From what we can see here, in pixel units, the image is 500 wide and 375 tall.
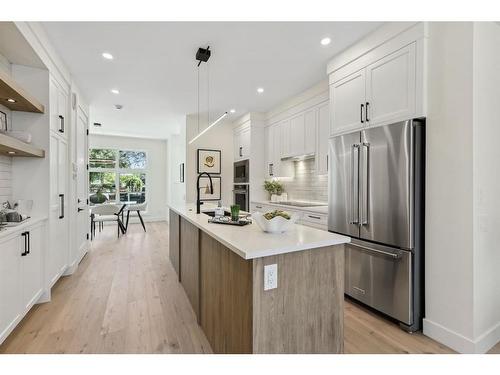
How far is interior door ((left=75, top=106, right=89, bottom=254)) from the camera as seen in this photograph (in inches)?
146

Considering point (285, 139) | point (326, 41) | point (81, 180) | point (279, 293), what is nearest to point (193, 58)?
point (326, 41)

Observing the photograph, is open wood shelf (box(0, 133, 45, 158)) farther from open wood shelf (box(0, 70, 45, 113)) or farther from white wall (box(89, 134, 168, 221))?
white wall (box(89, 134, 168, 221))


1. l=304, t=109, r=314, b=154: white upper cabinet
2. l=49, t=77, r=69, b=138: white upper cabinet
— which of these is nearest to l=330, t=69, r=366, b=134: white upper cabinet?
l=304, t=109, r=314, b=154: white upper cabinet

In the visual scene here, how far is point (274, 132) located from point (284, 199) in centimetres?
128

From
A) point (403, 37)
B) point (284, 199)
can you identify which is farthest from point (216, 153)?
point (403, 37)

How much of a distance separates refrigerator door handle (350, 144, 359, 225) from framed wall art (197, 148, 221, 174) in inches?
143

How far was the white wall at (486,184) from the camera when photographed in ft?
5.83

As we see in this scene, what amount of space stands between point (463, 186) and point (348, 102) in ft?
4.39

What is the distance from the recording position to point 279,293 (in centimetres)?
136

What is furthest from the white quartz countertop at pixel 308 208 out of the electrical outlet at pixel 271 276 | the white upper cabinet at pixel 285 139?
the electrical outlet at pixel 271 276

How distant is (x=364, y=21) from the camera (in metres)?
2.26

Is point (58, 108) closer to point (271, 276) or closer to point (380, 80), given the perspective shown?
point (271, 276)

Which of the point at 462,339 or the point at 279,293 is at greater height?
the point at 279,293
